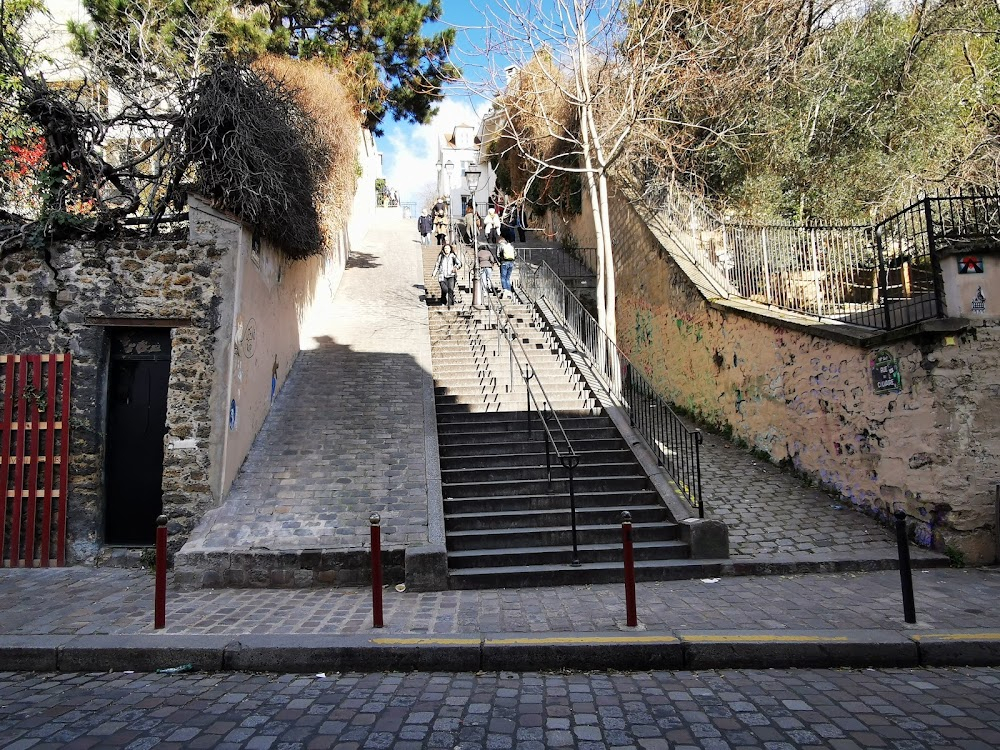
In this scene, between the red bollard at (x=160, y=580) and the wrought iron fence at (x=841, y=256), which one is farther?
the wrought iron fence at (x=841, y=256)

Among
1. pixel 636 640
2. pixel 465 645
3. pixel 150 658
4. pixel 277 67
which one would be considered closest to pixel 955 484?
pixel 636 640

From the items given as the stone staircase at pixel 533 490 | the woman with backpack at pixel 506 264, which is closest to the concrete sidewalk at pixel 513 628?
the stone staircase at pixel 533 490

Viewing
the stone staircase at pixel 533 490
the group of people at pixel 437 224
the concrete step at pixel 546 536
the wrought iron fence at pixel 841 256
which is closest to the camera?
the stone staircase at pixel 533 490

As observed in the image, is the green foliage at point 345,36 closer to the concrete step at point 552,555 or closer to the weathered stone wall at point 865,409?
the weathered stone wall at point 865,409

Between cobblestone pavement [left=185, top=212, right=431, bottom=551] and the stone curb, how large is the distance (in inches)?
65.7

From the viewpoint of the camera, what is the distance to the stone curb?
171 inches

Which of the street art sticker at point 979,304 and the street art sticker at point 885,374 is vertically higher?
the street art sticker at point 979,304

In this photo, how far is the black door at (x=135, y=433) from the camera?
6859mm

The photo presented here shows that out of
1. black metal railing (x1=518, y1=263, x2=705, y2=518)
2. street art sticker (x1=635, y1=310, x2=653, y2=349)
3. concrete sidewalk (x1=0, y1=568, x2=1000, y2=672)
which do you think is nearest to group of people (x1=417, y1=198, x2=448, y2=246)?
black metal railing (x1=518, y1=263, x2=705, y2=518)

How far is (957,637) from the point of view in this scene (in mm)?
4453

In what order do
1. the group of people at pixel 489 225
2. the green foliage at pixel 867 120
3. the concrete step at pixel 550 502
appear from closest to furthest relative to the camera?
1. the concrete step at pixel 550 502
2. the green foliage at pixel 867 120
3. the group of people at pixel 489 225

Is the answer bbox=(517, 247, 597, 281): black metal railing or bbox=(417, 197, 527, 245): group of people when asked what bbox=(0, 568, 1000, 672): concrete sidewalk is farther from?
bbox=(417, 197, 527, 245): group of people

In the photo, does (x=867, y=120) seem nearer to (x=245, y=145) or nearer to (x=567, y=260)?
(x=567, y=260)

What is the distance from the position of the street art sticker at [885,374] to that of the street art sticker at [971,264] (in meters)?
1.21
